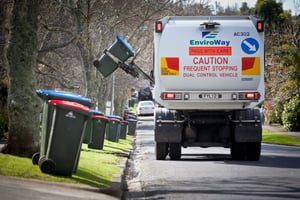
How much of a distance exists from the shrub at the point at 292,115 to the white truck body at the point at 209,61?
25.2 m

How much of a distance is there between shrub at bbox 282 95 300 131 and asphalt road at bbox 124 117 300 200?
24.3m

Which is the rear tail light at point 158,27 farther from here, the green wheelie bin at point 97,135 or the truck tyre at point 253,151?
the green wheelie bin at point 97,135

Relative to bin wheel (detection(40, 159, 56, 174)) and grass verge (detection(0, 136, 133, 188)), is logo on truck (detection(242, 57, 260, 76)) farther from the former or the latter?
bin wheel (detection(40, 159, 56, 174))

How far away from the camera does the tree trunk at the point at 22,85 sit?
1479 cm

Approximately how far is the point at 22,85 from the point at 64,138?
2995mm

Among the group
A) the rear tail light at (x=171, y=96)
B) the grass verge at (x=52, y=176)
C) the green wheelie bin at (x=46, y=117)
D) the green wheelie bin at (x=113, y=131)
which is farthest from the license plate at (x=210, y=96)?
the green wheelie bin at (x=113, y=131)

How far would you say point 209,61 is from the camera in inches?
707

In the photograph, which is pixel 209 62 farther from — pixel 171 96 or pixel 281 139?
pixel 281 139

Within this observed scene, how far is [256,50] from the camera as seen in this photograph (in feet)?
58.6

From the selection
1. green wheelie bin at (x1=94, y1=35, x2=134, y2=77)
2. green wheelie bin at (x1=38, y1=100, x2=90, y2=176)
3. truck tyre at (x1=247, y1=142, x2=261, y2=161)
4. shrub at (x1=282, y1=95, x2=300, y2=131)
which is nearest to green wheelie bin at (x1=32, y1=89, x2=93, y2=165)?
green wheelie bin at (x1=38, y1=100, x2=90, y2=176)

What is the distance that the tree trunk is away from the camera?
48.5ft

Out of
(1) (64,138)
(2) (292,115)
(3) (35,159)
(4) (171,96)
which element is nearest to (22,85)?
(3) (35,159)

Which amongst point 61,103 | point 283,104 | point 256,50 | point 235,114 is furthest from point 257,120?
point 283,104

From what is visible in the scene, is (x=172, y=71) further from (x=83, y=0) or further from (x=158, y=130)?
(x=83, y=0)
